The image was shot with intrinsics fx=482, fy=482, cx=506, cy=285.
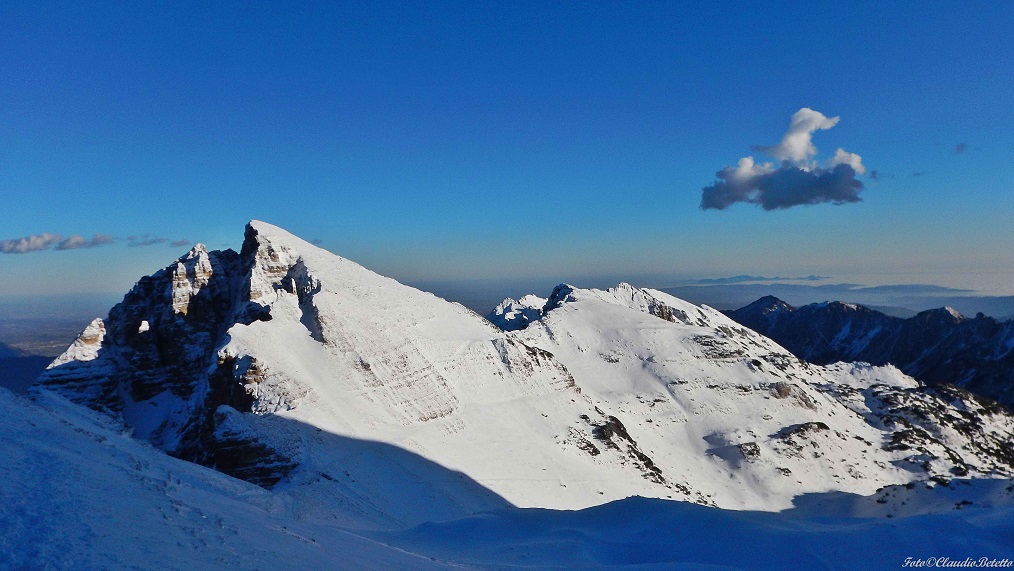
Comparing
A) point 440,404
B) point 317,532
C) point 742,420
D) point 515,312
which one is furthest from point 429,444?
point 515,312

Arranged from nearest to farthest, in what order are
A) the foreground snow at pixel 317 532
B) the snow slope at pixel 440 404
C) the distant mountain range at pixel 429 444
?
the foreground snow at pixel 317 532
the distant mountain range at pixel 429 444
the snow slope at pixel 440 404

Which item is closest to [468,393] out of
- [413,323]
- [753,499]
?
[413,323]

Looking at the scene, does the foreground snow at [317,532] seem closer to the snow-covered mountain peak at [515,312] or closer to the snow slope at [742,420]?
the snow slope at [742,420]

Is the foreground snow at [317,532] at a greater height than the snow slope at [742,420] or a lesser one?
greater

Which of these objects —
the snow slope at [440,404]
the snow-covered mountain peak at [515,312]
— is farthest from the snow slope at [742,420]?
the snow-covered mountain peak at [515,312]

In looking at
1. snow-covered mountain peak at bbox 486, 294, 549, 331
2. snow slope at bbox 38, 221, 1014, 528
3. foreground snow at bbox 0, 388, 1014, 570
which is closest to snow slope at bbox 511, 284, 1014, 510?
snow slope at bbox 38, 221, 1014, 528

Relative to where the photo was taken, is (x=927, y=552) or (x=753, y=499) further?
(x=753, y=499)

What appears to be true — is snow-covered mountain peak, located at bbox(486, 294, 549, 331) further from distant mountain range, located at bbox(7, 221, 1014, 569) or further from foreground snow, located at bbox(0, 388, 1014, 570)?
foreground snow, located at bbox(0, 388, 1014, 570)

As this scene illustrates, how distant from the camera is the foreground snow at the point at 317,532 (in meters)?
9.48

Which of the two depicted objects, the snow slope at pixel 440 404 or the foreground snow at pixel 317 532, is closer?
the foreground snow at pixel 317 532

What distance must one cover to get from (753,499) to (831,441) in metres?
24.1

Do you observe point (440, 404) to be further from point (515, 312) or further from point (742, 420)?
point (515, 312)

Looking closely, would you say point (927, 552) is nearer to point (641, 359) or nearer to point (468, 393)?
point (468, 393)

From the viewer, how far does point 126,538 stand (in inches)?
377
